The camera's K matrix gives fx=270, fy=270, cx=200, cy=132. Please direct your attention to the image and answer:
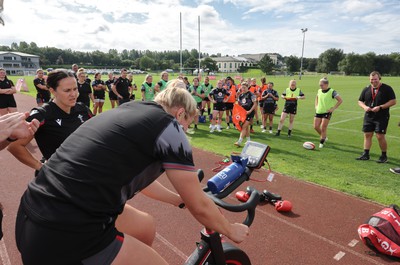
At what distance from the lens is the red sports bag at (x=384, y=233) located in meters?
3.43

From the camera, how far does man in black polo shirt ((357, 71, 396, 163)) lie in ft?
22.9

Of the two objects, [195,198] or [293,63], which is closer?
[195,198]

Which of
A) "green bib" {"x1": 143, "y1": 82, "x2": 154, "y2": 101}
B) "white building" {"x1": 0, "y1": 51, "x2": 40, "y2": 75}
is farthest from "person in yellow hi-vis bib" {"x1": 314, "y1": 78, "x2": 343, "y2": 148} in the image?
"white building" {"x1": 0, "y1": 51, "x2": 40, "y2": 75}

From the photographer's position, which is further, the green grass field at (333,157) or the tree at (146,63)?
the tree at (146,63)

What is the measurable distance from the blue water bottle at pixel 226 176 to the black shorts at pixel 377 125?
665cm

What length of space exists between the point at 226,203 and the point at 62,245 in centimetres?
97

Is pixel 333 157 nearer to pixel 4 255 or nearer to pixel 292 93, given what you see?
pixel 292 93

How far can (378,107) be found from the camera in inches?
274

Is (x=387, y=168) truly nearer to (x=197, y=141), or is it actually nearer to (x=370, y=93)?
(x=370, y=93)

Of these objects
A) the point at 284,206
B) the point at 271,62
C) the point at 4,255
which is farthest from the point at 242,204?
the point at 271,62

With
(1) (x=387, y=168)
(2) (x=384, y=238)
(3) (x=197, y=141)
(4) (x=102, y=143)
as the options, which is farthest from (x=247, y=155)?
(3) (x=197, y=141)

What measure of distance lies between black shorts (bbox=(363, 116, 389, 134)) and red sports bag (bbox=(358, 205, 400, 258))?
13.5 ft

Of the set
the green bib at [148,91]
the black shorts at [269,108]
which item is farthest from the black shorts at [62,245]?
the green bib at [148,91]

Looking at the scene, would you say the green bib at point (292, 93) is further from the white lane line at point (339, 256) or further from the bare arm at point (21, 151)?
the bare arm at point (21, 151)
